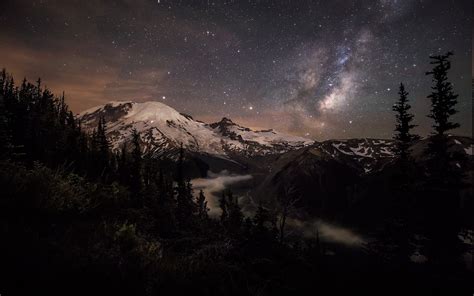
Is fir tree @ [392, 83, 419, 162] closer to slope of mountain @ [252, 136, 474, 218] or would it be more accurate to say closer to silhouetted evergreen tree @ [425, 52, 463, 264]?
silhouetted evergreen tree @ [425, 52, 463, 264]

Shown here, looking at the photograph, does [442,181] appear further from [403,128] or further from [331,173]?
[331,173]

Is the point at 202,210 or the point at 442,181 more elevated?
the point at 442,181

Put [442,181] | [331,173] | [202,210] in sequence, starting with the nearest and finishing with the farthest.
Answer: [442,181]
[202,210]
[331,173]

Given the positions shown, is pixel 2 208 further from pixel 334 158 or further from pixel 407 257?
pixel 334 158

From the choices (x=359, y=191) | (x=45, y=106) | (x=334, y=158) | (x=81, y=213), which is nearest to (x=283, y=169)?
(x=334, y=158)

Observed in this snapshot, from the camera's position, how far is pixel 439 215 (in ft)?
88.8

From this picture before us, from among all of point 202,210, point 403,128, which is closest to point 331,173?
point 202,210

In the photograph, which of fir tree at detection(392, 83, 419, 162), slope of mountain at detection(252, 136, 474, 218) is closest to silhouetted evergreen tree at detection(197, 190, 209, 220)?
fir tree at detection(392, 83, 419, 162)

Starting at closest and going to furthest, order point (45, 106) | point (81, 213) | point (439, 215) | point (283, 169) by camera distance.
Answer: point (81, 213) → point (439, 215) → point (45, 106) → point (283, 169)

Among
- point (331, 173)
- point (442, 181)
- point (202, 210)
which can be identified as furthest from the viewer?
point (331, 173)

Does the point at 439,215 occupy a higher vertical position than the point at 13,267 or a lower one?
lower

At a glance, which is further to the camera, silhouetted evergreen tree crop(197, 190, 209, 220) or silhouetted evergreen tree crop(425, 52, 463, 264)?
silhouetted evergreen tree crop(197, 190, 209, 220)

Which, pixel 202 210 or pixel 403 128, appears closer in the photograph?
pixel 403 128

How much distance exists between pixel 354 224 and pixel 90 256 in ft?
526
